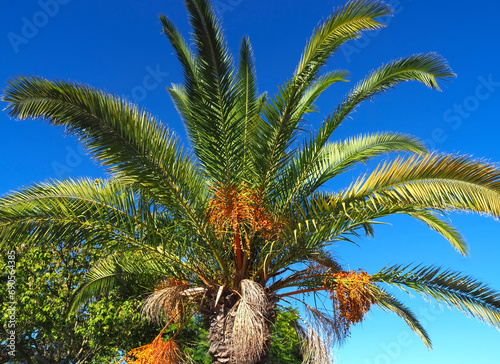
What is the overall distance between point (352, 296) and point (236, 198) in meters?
2.39

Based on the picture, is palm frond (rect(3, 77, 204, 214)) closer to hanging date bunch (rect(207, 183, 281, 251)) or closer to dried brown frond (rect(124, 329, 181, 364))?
hanging date bunch (rect(207, 183, 281, 251))

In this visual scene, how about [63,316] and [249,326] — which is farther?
[63,316]

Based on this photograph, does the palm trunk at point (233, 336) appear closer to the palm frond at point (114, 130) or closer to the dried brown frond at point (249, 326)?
the dried brown frond at point (249, 326)

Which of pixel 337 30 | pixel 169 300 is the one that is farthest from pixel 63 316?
pixel 337 30

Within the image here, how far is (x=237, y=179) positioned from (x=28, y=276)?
9224 millimetres

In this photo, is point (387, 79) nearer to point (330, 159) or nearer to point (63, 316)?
point (330, 159)

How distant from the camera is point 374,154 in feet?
30.3

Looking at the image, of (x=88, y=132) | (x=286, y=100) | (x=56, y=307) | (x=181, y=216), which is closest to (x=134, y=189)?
(x=181, y=216)

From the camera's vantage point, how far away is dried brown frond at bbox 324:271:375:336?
706 cm

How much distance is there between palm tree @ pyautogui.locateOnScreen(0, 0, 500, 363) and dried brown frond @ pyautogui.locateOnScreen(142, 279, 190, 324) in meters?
0.03

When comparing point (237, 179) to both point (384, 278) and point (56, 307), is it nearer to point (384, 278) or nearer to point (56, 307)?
point (384, 278)

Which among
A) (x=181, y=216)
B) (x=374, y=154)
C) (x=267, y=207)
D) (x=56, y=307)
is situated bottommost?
(x=56, y=307)

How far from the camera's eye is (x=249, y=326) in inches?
263

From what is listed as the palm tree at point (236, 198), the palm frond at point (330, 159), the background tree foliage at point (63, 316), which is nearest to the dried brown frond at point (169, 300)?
the palm tree at point (236, 198)
